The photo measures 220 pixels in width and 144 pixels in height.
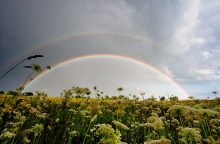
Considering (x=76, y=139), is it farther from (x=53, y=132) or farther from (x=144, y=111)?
(x=144, y=111)

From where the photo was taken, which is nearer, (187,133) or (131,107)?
(187,133)

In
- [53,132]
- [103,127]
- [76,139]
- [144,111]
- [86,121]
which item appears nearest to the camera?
[103,127]

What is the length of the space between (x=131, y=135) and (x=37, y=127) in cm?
349

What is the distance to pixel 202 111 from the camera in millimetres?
5000

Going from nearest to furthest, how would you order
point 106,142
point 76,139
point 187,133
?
point 106,142 < point 187,133 < point 76,139

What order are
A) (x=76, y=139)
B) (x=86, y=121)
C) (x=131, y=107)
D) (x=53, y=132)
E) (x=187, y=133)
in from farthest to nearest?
(x=131, y=107) < (x=86, y=121) < (x=53, y=132) < (x=76, y=139) < (x=187, y=133)

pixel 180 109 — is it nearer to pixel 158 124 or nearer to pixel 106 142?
pixel 158 124

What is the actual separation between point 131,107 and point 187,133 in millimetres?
12066

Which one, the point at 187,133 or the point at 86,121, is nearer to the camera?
the point at 187,133

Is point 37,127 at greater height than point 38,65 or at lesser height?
lesser

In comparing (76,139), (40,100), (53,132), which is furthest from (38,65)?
(40,100)

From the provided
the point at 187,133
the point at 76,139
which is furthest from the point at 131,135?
the point at 187,133

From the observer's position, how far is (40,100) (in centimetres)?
1401

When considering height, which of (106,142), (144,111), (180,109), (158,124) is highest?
(144,111)
